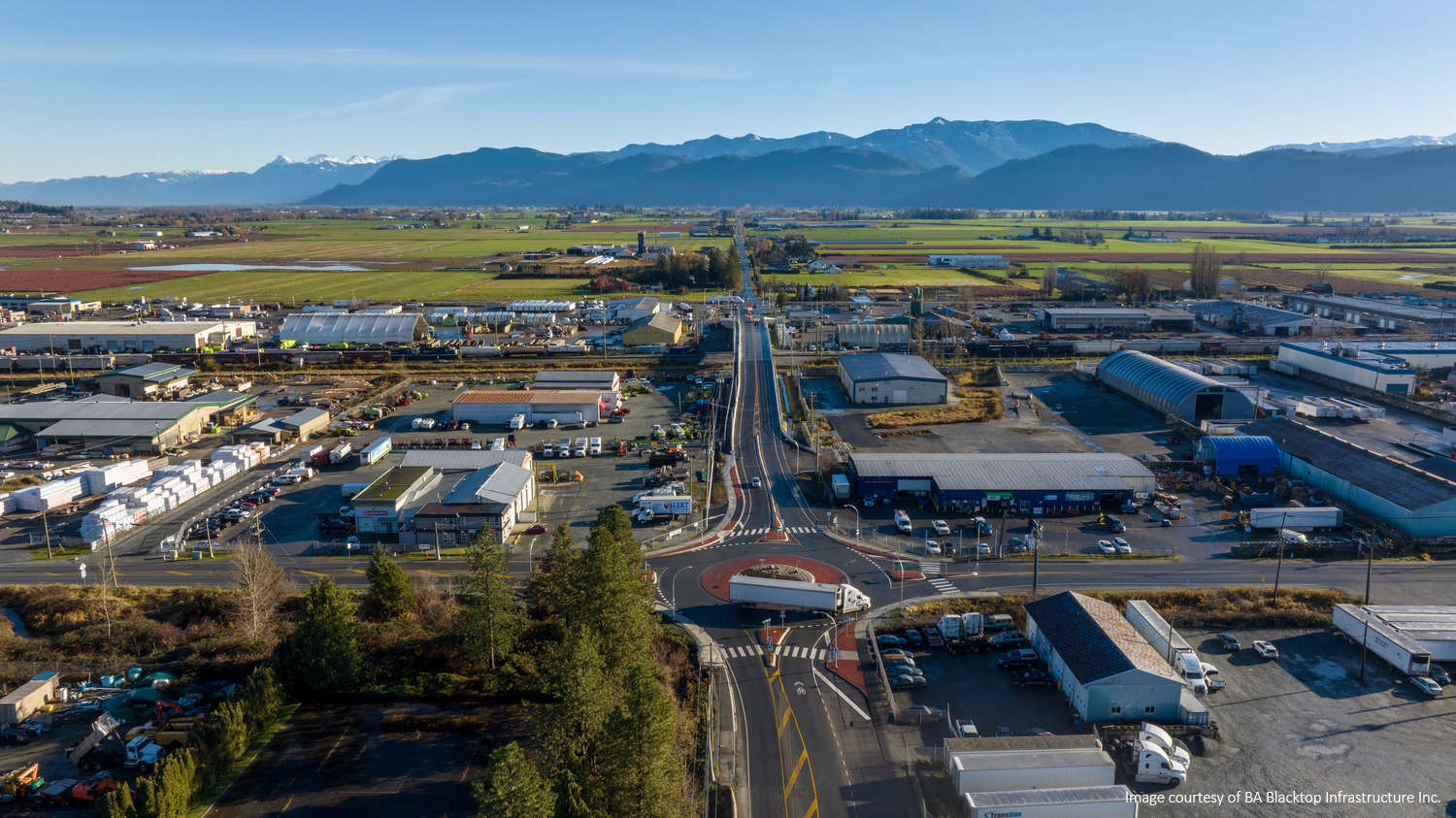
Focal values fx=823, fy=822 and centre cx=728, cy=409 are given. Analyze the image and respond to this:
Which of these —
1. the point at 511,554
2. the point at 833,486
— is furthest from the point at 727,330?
the point at 511,554

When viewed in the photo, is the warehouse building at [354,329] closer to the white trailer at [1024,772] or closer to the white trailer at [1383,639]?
the white trailer at [1024,772]

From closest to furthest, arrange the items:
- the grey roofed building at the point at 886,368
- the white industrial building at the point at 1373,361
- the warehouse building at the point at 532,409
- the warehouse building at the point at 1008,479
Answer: the warehouse building at the point at 1008,479, the warehouse building at the point at 532,409, the white industrial building at the point at 1373,361, the grey roofed building at the point at 886,368

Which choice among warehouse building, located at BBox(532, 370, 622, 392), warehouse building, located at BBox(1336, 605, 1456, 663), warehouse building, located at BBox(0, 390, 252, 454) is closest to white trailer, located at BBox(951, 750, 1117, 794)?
warehouse building, located at BBox(1336, 605, 1456, 663)

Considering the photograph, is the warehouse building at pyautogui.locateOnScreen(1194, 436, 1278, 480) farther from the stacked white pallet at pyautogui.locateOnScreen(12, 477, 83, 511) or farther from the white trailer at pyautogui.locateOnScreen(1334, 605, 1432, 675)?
the stacked white pallet at pyautogui.locateOnScreen(12, 477, 83, 511)

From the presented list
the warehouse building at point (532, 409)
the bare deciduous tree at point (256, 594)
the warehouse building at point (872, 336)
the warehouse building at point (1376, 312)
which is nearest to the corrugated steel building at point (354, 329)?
the warehouse building at point (532, 409)

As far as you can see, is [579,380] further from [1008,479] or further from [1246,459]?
[1246,459]

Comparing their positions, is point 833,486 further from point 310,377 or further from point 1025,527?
point 310,377
